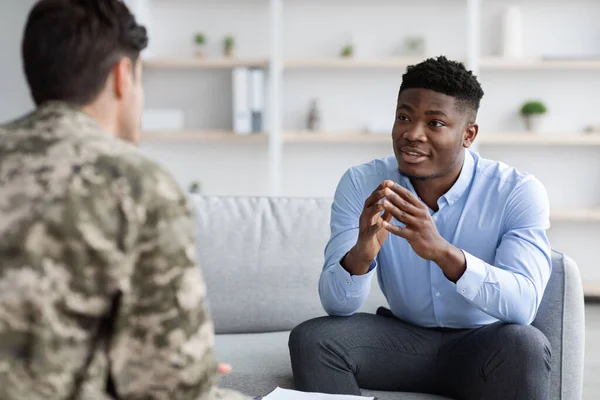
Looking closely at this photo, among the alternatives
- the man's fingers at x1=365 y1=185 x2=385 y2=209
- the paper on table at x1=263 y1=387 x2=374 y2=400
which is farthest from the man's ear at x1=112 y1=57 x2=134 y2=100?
the man's fingers at x1=365 y1=185 x2=385 y2=209

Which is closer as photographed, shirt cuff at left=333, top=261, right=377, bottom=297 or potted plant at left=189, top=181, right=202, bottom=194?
shirt cuff at left=333, top=261, right=377, bottom=297

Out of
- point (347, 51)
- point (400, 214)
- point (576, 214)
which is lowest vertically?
point (576, 214)

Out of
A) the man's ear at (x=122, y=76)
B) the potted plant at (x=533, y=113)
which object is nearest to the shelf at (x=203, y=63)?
the potted plant at (x=533, y=113)

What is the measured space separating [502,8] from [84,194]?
4475mm

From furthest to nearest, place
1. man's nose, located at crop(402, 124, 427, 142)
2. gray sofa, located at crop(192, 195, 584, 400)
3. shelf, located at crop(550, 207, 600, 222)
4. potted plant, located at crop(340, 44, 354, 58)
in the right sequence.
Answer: potted plant, located at crop(340, 44, 354, 58) < shelf, located at crop(550, 207, 600, 222) < gray sofa, located at crop(192, 195, 584, 400) < man's nose, located at crop(402, 124, 427, 142)

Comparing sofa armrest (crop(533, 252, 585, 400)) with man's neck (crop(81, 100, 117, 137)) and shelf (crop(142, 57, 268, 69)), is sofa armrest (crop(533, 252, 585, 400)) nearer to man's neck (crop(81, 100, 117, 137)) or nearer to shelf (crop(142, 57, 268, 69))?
man's neck (crop(81, 100, 117, 137))

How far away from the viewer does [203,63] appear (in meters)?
4.77

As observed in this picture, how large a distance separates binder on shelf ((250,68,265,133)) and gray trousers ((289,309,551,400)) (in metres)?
2.84

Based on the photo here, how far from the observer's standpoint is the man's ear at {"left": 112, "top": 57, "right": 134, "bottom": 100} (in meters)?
1.06

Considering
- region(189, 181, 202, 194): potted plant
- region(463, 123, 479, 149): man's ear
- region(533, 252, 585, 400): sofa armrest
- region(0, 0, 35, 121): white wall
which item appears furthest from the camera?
region(0, 0, 35, 121): white wall

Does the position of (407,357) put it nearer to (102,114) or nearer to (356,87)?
(102,114)

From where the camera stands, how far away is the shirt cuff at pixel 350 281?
196cm

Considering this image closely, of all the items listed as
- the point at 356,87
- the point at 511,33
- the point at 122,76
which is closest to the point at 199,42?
the point at 356,87

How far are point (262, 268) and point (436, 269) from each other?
0.56 m
